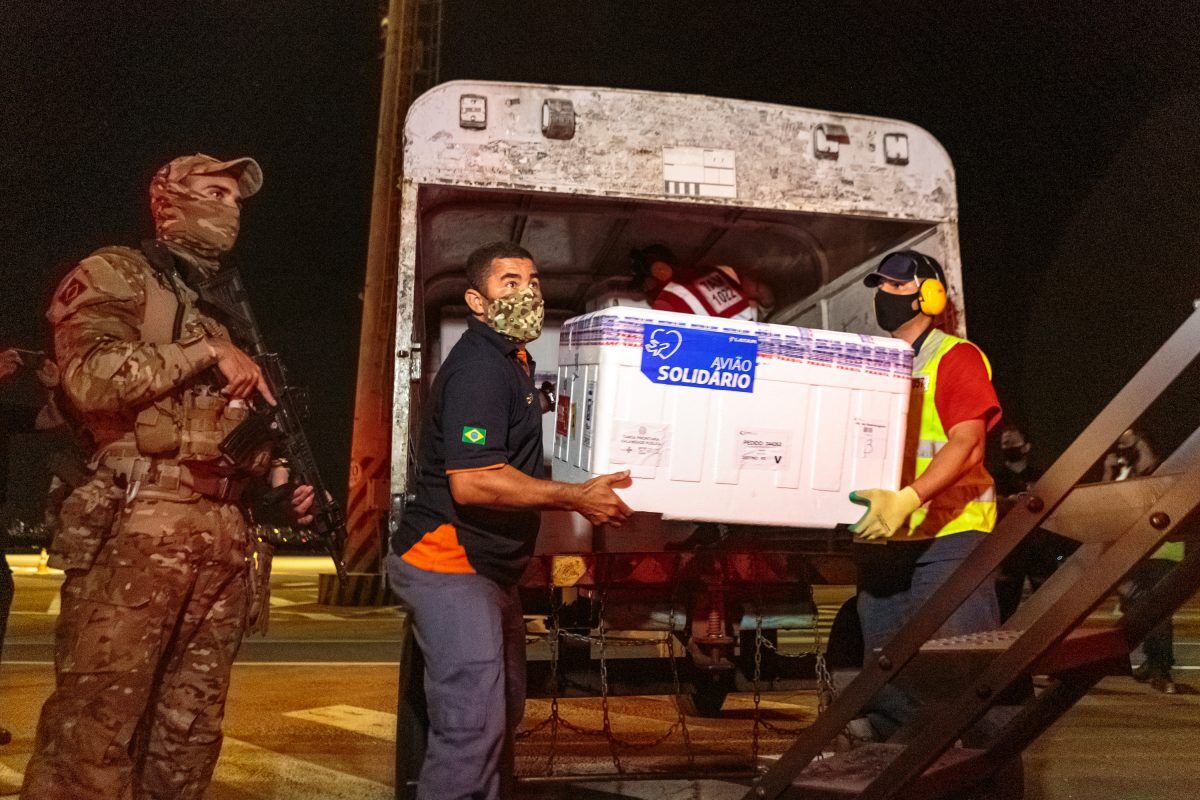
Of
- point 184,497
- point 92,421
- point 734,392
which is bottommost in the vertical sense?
point 184,497

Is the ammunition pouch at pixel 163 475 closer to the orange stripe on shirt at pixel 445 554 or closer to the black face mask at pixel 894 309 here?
the orange stripe on shirt at pixel 445 554

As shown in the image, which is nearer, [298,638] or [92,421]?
[92,421]

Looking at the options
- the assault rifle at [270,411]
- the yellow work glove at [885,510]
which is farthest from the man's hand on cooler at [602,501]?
the assault rifle at [270,411]

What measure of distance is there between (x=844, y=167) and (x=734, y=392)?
1735 millimetres

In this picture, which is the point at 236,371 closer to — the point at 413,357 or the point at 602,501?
the point at 413,357

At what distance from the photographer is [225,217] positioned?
3.44 meters

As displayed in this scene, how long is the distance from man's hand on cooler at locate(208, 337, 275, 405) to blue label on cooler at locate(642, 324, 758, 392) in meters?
1.28

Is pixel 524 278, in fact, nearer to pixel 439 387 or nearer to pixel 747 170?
pixel 439 387

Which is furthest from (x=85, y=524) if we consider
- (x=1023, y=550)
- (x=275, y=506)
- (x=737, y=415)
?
(x=1023, y=550)

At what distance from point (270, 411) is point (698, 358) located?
1414 mm

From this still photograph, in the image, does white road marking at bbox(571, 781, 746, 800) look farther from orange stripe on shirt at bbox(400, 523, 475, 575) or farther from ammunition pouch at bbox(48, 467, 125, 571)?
ammunition pouch at bbox(48, 467, 125, 571)

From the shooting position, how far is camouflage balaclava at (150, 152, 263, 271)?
3.34m

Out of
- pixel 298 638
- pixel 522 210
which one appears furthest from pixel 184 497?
pixel 298 638

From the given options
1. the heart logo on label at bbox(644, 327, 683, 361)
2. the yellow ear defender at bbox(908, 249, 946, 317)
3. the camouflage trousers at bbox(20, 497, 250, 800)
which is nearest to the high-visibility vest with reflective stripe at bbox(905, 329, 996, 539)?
the yellow ear defender at bbox(908, 249, 946, 317)
